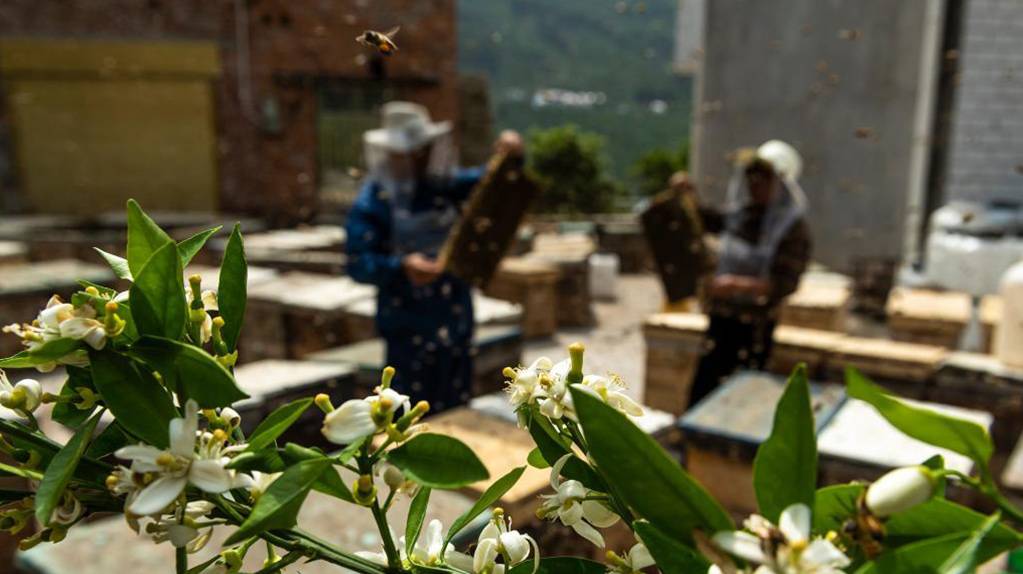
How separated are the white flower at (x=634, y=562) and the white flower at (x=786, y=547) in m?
0.12

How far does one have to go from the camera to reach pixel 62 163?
11102 millimetres

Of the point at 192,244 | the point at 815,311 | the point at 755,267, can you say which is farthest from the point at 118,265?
the point at 815,311

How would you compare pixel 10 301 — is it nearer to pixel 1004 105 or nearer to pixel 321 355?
pixel 321 355

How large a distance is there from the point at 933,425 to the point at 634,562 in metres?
0.18

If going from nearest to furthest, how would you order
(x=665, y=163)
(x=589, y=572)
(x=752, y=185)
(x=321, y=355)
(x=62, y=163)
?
1. (x=589, y=572)
2. (x=321, y=355)
3. (x=752, y=185)
4. (x=62, y=163)
5. (x=665, y=163)

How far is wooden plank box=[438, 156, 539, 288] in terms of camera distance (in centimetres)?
342

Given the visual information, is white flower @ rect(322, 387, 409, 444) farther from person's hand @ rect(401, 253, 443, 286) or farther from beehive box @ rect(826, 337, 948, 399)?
beehive box @ rect(826, 337, 948, 399)

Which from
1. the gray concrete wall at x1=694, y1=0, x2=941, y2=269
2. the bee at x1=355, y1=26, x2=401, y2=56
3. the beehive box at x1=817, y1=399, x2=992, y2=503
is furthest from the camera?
the gray concrete wall at x1=694, y1=0, x2=941, y2=269

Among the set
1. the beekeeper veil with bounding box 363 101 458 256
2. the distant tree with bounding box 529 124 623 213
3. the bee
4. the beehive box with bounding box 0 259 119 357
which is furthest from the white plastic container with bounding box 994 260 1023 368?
the distant tree with bounding box 529 124 623 213

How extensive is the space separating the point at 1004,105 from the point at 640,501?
719cm

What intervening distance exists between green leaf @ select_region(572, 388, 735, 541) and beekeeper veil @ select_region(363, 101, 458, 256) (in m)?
3.31

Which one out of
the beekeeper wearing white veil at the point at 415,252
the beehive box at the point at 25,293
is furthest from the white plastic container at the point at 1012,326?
the beehive box at the point at 25,293

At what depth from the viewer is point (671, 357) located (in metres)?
4.41

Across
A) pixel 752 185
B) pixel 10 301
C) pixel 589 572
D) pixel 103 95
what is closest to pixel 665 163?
pixel 103 95
